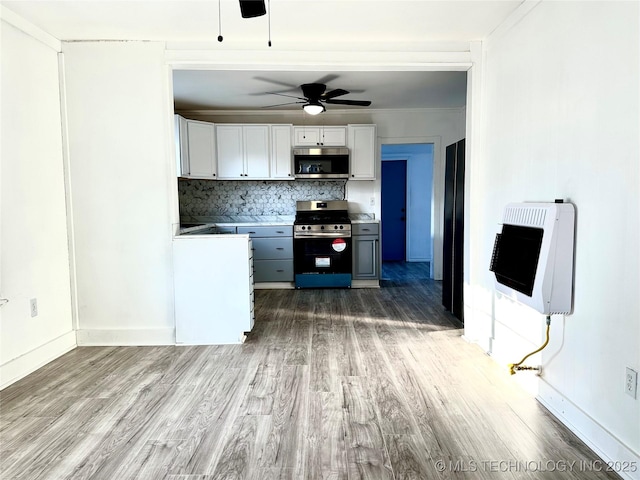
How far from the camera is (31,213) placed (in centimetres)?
291

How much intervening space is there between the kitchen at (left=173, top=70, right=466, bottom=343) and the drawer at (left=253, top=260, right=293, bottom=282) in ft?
0.04

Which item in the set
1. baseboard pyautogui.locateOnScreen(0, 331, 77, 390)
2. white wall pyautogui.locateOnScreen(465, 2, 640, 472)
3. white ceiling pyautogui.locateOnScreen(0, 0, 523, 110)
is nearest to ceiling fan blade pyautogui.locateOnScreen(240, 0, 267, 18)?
white ceiling pyautogui.locateOnScreen(0, 0, 523, 110)

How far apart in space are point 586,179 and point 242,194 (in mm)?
4648

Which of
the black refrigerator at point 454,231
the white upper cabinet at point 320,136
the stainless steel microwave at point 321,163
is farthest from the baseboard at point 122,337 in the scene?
the white upper cabinet at point 320,136

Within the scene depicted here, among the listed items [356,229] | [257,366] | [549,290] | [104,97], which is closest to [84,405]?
[257,366]

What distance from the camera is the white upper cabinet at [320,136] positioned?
5.54 m

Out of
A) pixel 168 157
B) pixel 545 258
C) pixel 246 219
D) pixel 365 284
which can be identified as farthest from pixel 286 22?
pixel 365 284

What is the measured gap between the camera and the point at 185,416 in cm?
222

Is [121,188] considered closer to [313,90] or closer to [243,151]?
[313,90]

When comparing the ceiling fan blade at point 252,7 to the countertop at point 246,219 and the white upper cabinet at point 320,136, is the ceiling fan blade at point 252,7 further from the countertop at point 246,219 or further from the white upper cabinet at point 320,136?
the countertop at point 246,219

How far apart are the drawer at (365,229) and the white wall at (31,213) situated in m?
3.28

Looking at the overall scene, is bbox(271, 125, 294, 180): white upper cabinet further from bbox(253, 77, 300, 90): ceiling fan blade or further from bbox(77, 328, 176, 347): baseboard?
bbox(77, 328, 176, 347): baseboard

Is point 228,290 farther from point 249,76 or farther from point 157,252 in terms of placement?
point 249,76

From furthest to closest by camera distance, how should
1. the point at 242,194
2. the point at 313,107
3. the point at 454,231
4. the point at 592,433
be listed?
the point at 242,194 → the point at 313,107 → the point at 454,231 → the point at 592,433
